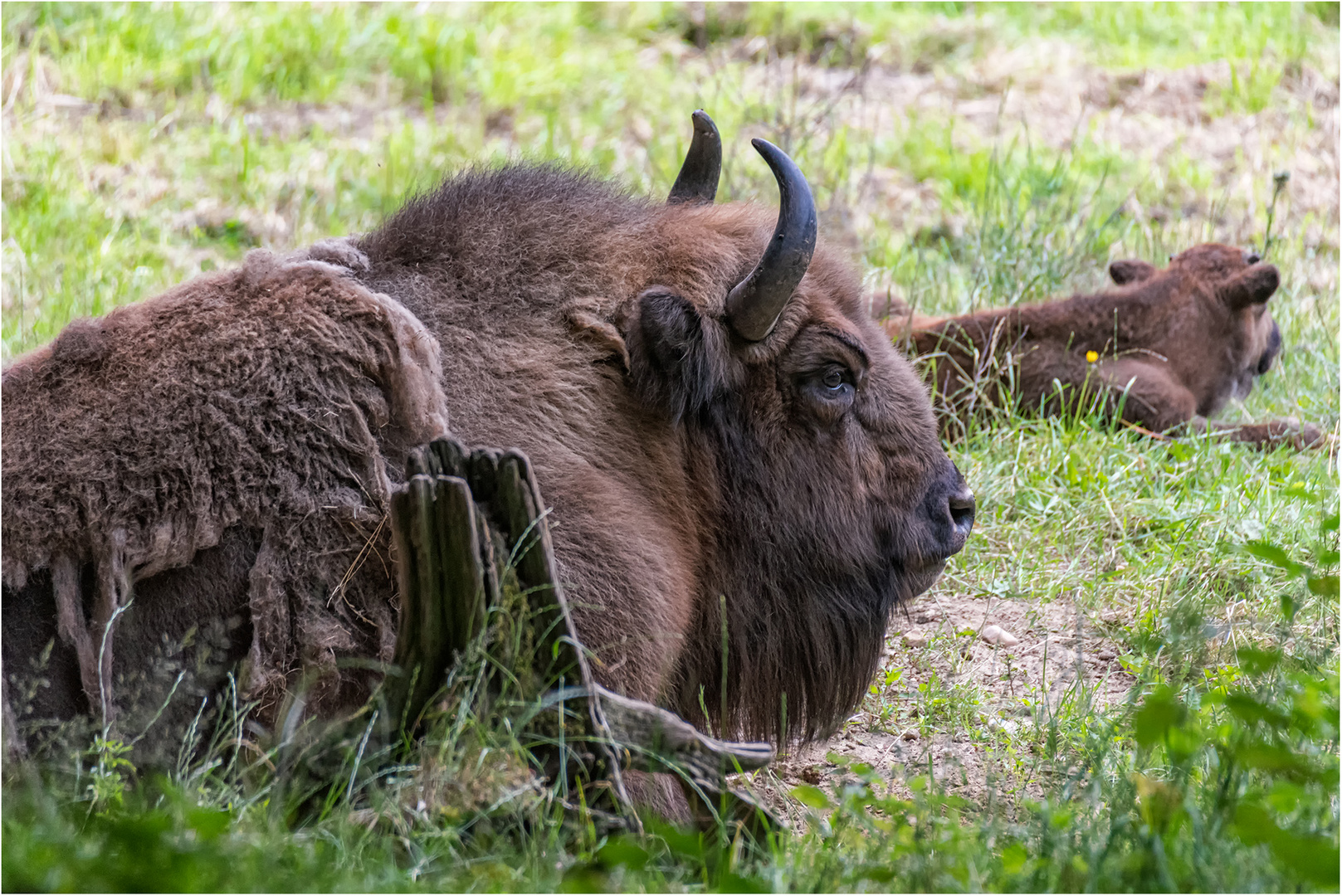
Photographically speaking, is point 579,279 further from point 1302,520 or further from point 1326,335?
point 1326,335

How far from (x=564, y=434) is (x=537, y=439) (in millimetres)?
84

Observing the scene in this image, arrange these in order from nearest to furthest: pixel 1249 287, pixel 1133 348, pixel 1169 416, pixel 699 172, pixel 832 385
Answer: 1. pixel 832 385
2. pixel 699 172
3. pixel 1169 416
4. pixel 1133 348
5. pixel 1249 287

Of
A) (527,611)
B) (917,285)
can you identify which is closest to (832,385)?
(527,611)

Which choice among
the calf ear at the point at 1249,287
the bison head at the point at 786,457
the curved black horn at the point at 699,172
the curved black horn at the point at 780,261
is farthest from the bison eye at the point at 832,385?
the calf ear at the point at 1249,287

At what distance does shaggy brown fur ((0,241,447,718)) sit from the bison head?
76 centimetres

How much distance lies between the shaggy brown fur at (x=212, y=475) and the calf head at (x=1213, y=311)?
16.3 ft

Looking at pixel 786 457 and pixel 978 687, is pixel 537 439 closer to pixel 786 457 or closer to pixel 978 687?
pixel 786 457

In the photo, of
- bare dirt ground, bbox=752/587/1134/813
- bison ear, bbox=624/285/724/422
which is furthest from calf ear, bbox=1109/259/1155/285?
bison ear, bbox=624/285/724/422

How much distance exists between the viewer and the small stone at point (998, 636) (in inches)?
186

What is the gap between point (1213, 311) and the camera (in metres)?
6.92

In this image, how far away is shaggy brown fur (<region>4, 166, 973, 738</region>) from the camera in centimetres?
295

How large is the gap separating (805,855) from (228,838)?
3.95ft

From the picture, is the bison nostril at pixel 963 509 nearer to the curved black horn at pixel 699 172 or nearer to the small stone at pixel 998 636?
the small stone at pixel 998 636

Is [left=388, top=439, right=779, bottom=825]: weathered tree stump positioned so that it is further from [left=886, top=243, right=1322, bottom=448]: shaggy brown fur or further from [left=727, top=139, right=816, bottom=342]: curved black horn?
[left=886, top=243, right=1322, bottom=448]: shaggy brown fur
